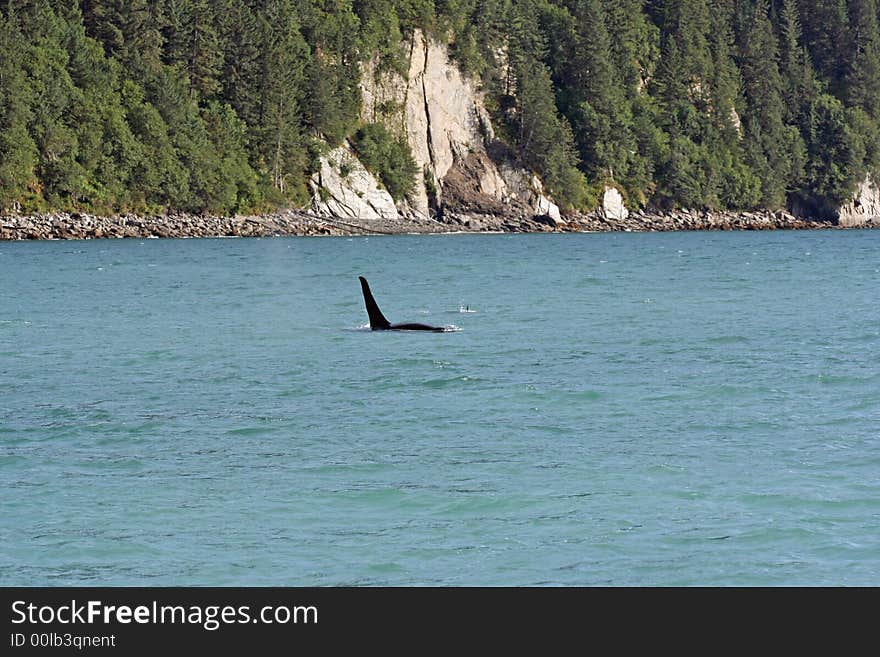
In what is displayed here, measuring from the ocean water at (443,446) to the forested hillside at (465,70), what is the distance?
250ft

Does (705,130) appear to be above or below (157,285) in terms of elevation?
above

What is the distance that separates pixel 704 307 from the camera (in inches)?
1716

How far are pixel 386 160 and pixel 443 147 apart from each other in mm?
10368

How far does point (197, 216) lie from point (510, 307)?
267ft

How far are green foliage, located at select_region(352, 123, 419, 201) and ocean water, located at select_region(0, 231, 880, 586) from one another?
9211 centimetres

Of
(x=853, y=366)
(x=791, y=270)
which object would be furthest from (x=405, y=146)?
(x=853, y=366)

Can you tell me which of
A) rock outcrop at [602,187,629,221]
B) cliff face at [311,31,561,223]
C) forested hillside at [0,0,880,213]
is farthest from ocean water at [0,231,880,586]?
rock outcrop at [602,187,629,221]

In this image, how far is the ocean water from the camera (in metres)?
13.5

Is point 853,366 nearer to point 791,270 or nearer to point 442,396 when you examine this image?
point 442,396

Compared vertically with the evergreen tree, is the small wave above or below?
below

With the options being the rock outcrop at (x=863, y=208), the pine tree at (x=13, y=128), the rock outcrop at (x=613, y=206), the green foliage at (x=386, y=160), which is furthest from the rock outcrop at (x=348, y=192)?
the rock outcrop at (x=863, y=208)

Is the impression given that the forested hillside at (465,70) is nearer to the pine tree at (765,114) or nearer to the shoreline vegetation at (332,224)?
the pine tree at (765,114)

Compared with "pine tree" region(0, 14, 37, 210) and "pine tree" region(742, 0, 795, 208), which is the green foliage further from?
"pine tree" region(742, 0, 795, 208)

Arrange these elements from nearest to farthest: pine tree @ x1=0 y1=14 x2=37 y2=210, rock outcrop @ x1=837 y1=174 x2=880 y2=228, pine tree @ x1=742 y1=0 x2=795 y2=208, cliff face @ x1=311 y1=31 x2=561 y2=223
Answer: pine tree @ x1=0 y1=14 x2=37 y2=210 → cliff face @ x1=311 y1=31 x2=561 y2=223 → pine tree @ x1=742 y1=0 x2=795 y2=208 → rock outcrop @ x1=837 y1=174 x2=880 y2=228
